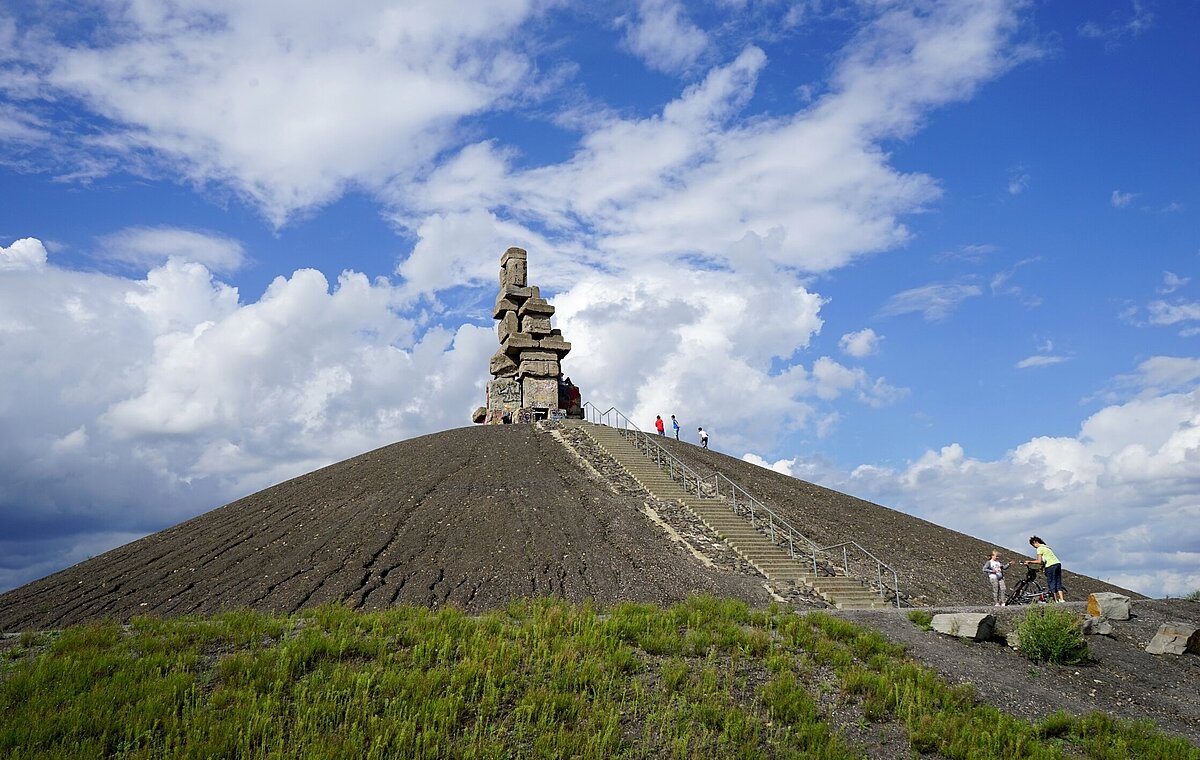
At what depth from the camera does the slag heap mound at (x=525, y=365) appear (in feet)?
130

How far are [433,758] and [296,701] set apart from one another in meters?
2.06

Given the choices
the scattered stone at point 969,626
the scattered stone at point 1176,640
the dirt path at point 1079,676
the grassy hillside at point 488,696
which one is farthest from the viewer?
the scattered stone at point 1176,640

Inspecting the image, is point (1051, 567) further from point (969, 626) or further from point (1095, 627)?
point (969, 626)

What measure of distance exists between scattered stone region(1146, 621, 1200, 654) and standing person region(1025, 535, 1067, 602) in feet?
9.62

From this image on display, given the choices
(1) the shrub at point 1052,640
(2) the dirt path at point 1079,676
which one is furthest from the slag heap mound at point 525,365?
(1) the shrub at point 1052,640

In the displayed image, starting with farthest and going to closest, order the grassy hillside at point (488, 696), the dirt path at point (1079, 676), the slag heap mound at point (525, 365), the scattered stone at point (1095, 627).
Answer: the slag heap mound at point (525, 365) < the scattered stone at point (1095, 627) < the dirt path at point (1079, 676) < the grassy hillside at point (488, 696)

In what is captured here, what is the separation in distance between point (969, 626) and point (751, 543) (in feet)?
32.1

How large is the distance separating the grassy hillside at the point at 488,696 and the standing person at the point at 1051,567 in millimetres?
7095

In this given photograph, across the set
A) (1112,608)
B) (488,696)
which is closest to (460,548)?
(488,696)

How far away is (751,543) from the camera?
907 inches

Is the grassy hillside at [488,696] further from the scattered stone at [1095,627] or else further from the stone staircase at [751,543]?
the stone staircase at [751,543]

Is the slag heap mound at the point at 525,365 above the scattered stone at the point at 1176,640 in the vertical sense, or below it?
above

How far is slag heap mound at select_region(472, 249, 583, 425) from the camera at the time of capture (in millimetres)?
39719

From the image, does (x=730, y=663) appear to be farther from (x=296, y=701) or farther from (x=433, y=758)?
(x=296, y=701)
